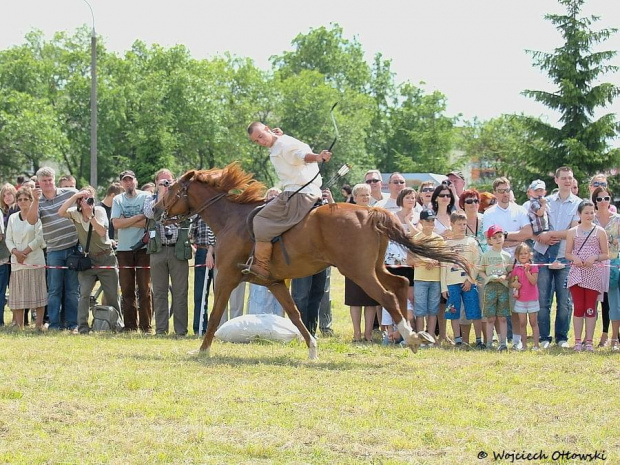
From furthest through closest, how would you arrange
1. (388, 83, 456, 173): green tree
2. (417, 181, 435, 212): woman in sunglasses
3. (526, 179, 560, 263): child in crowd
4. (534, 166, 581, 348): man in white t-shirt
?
(388, 83, 456, 173): green tree, (417, 181, 435, 212): woman in sunglasses, (526, 179, 560, 263): child in crowd, (534, 166, 581, 348): man in white t-shirt

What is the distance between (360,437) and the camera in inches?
247

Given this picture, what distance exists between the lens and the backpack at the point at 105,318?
1350 cm

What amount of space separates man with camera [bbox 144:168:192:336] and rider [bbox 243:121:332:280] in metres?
3.01

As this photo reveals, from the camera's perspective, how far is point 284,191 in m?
10.2

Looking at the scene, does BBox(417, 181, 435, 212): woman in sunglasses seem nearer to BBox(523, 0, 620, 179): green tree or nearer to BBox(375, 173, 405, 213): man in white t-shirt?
BBox(375, 173, 405, 213): man in white t-shirt

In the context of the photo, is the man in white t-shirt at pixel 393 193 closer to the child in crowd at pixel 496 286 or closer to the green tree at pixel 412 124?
the child in crowd at pixel 496 286

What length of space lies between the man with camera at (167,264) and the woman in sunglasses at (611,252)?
5.69 m

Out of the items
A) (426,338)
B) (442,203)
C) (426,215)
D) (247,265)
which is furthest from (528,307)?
(247,265)

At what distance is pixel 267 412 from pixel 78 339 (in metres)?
5.82

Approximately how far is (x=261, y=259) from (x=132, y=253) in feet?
13.0

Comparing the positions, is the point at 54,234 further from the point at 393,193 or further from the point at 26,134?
the point at 26,134

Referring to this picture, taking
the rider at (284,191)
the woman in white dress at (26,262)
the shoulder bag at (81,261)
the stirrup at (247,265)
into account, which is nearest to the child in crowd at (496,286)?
the rider at (284,191)

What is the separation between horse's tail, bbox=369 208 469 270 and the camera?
999 centimetres

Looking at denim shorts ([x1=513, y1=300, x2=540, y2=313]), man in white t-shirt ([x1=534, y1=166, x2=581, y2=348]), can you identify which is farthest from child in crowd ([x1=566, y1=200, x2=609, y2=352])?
denim shorts ([x1=513, y1=300, x2=540, y2=313])
